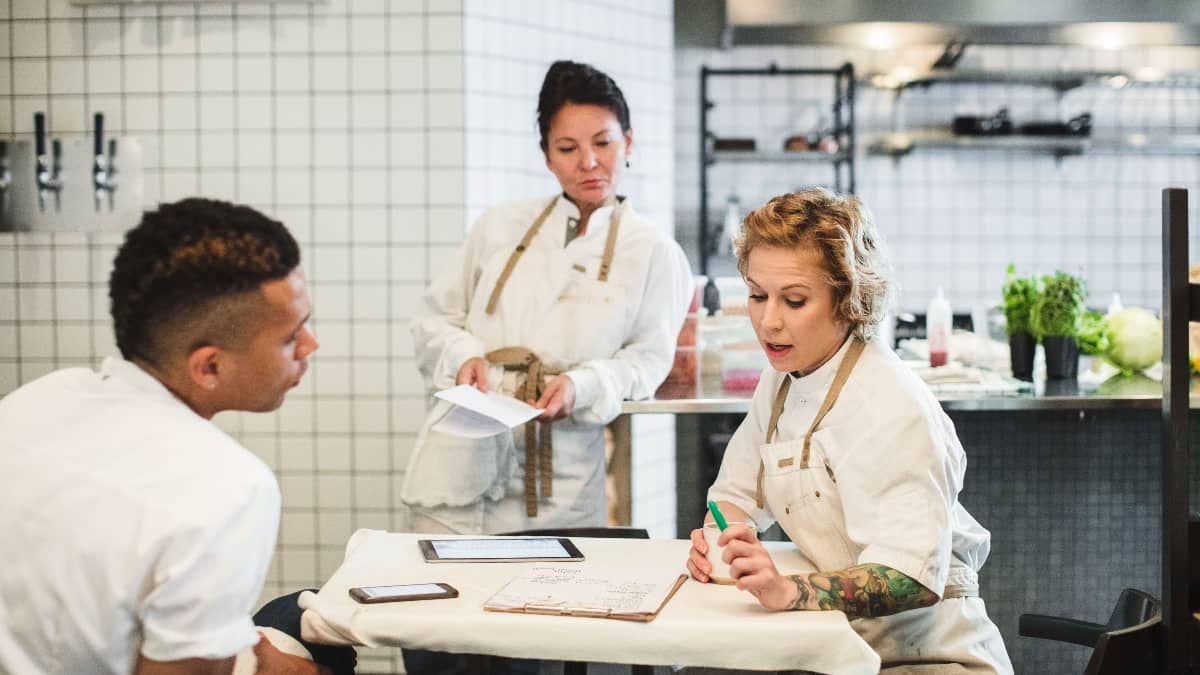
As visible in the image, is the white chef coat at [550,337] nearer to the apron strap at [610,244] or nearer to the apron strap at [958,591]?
the apron strap at [610,244]

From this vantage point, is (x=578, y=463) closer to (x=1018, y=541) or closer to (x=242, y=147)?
(x=1018, y=541)

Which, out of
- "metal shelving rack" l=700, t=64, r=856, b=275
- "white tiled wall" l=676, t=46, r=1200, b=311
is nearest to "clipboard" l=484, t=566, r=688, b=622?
"metal shelving rack" l=700, t=64, r=856, b=275

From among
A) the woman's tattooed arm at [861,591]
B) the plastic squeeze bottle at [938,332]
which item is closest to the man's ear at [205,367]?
the woman's tattooed arm at [861,591]

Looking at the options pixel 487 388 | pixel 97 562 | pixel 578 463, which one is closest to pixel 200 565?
pixel 97 562

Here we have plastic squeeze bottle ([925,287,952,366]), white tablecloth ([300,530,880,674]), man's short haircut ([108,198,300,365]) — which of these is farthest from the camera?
plastic squeeze bottle ([925,287,952,366])

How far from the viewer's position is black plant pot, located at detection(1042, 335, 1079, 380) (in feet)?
10.7

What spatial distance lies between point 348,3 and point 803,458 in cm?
252

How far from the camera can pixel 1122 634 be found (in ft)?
6.39

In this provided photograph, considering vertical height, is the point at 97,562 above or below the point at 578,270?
below

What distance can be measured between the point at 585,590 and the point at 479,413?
32.5 inches

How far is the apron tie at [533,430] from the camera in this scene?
9.09 feet

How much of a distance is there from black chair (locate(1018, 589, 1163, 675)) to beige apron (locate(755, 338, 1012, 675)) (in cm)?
18

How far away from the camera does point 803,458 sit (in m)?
1.90

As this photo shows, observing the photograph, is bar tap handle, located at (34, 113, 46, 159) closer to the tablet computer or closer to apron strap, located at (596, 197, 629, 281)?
apron strap, located at (596, 197, 629, 281)
